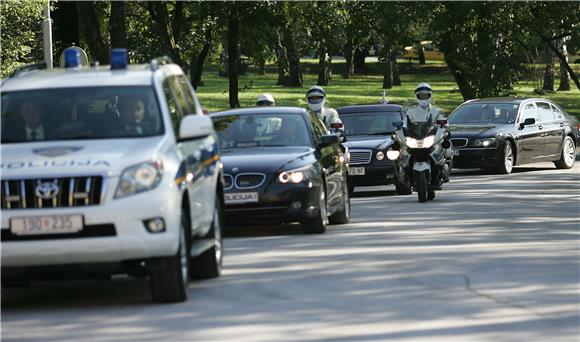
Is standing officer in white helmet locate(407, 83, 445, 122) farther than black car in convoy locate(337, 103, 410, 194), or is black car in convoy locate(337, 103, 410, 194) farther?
black car in convoy locate(337, 103, 410, 194)

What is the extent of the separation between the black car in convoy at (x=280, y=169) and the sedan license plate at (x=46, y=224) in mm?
6264

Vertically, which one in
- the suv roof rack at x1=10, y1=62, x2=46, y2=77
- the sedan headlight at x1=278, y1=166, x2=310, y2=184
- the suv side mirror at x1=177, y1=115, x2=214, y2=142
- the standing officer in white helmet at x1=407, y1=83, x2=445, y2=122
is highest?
the suv roof rack at x1=10, y1=62, x2=46, y2=77

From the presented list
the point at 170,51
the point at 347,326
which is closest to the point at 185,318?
the point at 347,326

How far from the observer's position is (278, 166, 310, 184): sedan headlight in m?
17.5

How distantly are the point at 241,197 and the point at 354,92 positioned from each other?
5719 centimetres

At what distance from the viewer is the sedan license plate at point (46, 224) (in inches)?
440

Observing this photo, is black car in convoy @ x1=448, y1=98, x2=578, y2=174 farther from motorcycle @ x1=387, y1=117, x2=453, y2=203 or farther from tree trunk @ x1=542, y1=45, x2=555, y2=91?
tree trunk @ x1=542, y1=45, x2=555, y2=91

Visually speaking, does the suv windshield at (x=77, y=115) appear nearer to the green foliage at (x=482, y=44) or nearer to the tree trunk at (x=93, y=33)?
the tree trunk at (x=93, y=33)

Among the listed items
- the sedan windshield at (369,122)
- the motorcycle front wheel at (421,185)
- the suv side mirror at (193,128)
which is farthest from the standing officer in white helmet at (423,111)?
the suv side mirror at (193,128)

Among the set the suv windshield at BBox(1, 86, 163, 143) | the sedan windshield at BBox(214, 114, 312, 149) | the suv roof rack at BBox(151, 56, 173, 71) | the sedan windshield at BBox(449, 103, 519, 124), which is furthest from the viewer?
the sedan windshield at BBox(449, 103, 519, 124)

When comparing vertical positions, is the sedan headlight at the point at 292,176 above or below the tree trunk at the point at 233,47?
above

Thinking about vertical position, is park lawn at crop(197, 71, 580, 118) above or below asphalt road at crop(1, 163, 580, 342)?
below

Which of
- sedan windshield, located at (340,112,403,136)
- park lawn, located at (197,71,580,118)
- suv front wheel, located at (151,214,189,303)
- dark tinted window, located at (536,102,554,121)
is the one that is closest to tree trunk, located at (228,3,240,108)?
park lawn, located at (197,71,580,118)

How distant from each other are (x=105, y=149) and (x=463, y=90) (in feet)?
135
